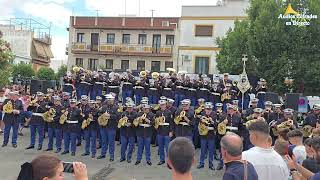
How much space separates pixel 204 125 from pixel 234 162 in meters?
9.78

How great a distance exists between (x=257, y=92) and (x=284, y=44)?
26.8ft

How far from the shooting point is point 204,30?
3856 cm

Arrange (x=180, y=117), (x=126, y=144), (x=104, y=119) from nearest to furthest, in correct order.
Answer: (x=180, y=117) → (x=126, y=144) → (x=104, y=119)

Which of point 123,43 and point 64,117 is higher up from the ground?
point 123,43

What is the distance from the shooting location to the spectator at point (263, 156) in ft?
15.6

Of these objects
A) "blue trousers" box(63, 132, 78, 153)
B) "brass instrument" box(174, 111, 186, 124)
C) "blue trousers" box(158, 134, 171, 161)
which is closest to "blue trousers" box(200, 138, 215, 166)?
"brass instrument" box(174, 111, 186, 124)

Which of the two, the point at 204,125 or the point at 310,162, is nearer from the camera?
the point at 310,162

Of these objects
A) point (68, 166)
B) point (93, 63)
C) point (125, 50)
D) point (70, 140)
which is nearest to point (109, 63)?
point (93, 63)

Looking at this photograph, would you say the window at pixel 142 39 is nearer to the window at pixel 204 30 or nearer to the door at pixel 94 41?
the door at pixel 94 41

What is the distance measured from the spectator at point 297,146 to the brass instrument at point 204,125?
25.5ft

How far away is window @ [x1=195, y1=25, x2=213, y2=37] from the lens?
38.4 m

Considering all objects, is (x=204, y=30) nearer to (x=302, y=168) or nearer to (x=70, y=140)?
(x=70, y=140)


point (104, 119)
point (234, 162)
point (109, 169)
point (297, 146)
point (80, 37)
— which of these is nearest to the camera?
point (234, 162)

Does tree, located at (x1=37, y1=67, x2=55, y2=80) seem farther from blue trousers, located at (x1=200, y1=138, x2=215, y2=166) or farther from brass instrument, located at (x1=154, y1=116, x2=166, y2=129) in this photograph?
blue trousers, located at (x1=200, y1=138, x2=215, y2=166)
